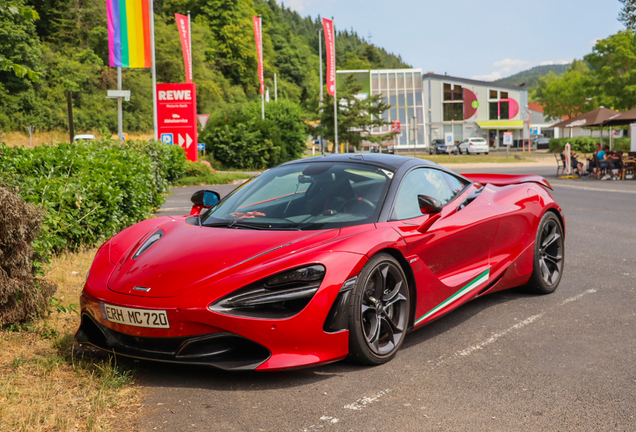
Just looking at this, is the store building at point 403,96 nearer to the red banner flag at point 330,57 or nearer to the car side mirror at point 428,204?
the red banner flag at point 330,57

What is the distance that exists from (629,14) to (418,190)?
51.2 meters

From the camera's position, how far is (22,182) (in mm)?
6531

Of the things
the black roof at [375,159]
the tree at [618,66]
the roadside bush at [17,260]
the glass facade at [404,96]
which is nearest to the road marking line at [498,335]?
the black roof at [375,159]

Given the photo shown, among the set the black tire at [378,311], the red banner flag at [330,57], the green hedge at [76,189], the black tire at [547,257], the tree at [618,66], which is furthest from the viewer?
the tree at [618,66]

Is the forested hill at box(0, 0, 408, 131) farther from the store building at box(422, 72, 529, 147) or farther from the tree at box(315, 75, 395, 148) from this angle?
the store building at box(422, 72, 529, 147)

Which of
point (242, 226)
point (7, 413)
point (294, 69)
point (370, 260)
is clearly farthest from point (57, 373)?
point (294, 69)

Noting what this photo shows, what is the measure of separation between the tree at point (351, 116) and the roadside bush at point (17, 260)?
1384 inches

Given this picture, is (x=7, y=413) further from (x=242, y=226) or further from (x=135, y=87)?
(x=135, y=87)

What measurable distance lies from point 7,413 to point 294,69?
114 m

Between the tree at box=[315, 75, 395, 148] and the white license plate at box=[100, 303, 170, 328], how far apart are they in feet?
118

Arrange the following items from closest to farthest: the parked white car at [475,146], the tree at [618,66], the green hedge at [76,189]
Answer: the green hedge at [76,189], the tree at [618,66], the parked white car at [475,146]

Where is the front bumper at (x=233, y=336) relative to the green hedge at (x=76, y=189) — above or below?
below

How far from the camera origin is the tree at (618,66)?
4300 cm

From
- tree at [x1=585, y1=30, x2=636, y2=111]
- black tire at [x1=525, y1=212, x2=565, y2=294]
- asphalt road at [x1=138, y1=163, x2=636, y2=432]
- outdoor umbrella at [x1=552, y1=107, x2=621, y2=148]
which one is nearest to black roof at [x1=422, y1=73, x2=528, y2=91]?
tree at [x1=585, y1=30, x2=636, y2=111]
